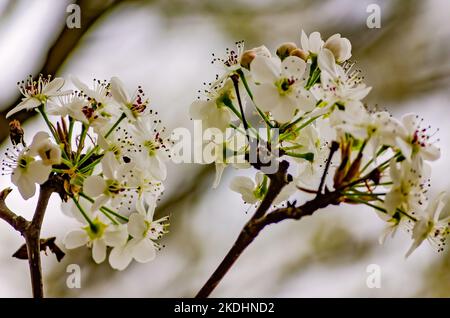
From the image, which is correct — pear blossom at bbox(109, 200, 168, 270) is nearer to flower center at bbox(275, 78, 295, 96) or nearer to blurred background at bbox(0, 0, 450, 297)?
flower center at bbox(275, 78, 295, 96)

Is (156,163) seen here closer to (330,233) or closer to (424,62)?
(330,233)

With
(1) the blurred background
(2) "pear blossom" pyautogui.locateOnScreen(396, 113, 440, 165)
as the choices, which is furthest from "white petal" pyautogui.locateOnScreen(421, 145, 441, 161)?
(1) the blurred background

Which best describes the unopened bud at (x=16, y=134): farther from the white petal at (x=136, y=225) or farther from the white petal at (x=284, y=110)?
the white petal at (x=284, y=110)

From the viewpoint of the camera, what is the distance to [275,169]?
70 centimetres

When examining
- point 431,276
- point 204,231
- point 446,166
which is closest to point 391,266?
point 431,276

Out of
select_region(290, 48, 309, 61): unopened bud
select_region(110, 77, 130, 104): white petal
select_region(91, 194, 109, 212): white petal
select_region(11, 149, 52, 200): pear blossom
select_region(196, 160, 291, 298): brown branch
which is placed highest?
select_region(290, 48, 309, 61): unopened bud

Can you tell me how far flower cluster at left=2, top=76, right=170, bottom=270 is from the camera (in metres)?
0.70

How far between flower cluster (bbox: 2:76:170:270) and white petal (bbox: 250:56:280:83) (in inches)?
5.8

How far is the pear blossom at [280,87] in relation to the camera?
689mm

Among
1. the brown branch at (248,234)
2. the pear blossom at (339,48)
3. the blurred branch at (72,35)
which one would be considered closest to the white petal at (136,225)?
the brown branch at (248,234)

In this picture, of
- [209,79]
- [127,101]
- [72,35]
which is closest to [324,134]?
[127,101]

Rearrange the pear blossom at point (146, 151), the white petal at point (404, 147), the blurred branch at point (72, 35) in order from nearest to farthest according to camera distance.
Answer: the white petal at point (404, 147) < the pear blossom at point (146, 151) < the blurred branch at point (72, 35)

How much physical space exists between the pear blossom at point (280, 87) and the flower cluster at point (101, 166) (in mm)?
149
